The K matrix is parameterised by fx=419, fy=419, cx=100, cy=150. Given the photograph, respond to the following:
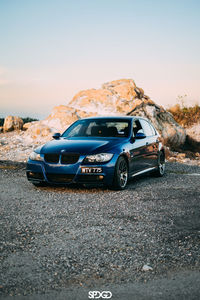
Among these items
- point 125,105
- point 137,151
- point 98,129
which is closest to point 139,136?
point 137,151

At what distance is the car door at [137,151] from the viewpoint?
361 inches

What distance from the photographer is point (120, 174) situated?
8.53 metres

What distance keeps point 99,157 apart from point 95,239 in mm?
3367

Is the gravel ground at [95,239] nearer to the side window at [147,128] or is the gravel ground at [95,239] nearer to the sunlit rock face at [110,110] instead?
the side window at [147,128]

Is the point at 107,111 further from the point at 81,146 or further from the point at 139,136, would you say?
the point at 81,146

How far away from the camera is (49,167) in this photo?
830 cm

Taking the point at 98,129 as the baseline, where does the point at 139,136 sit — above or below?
below

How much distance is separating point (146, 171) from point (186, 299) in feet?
23.2

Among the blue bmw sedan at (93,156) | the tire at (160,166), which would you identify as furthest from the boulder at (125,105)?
the blue bmw sedan at (93,156)

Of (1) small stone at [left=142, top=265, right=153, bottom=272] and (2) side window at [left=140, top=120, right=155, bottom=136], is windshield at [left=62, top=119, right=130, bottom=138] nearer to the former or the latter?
(2) side window at [left=140, top=120, right=155, bottom=136]

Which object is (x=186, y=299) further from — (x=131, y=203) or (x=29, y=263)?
(x=131, y=203)

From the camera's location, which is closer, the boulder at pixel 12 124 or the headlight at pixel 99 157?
the headlight at pixel 99 157

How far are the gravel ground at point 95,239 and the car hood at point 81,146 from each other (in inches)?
33.5

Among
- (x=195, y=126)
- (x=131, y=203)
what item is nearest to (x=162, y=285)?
(x=131, y=203)
